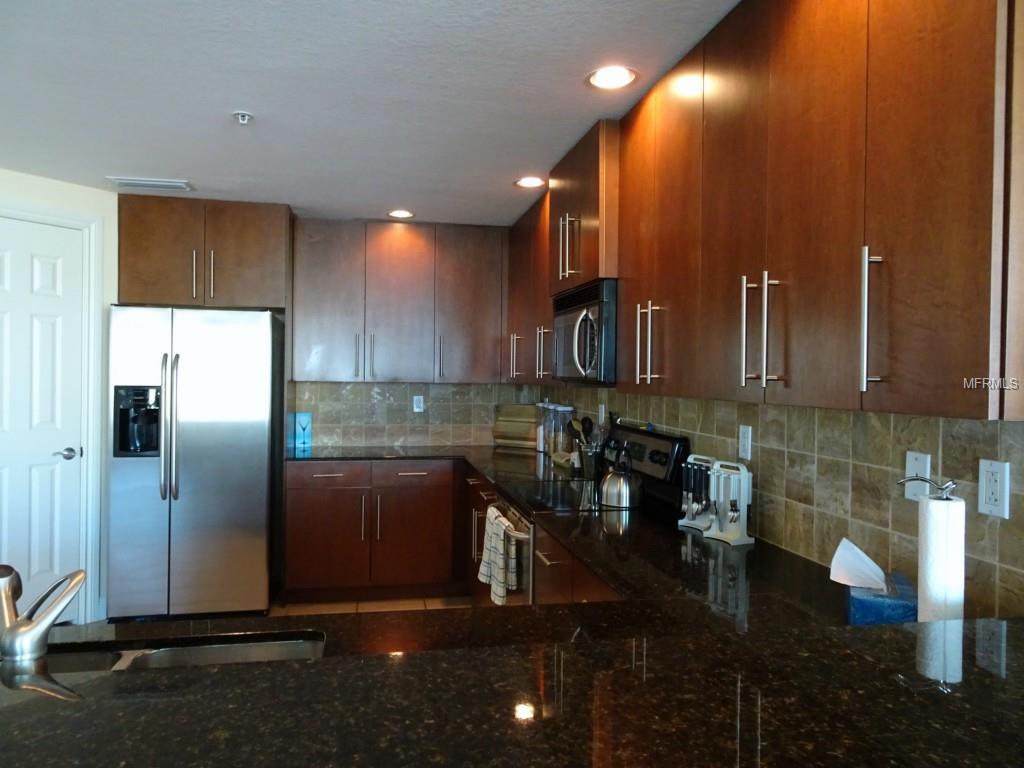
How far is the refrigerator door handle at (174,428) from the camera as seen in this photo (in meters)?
3.45

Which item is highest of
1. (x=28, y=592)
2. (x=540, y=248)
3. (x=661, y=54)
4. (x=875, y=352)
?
(x=661, y=54)

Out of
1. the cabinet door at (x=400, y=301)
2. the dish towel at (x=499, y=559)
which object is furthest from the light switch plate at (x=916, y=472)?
the cabinet door at (x=400, y=301)

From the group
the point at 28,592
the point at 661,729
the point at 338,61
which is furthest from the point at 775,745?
the point at 28,592

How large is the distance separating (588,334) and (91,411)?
2.68 metres

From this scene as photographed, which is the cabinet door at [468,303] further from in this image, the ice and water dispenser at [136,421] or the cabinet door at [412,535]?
the ice and water dispenser at [136,421]

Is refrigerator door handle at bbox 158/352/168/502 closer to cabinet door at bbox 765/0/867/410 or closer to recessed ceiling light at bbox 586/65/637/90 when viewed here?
recessed ceiling light at bbox 586/65/637/90

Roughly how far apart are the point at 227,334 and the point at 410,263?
1.21 meters

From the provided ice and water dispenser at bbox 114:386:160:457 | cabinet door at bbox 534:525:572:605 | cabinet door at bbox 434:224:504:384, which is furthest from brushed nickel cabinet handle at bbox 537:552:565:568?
ice and water dispenser at bbox 114:386:160:457

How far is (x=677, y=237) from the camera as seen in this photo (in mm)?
1942

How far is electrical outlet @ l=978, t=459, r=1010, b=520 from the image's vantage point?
1.28 meters

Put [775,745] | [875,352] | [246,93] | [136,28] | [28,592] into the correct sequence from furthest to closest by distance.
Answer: [28,592] < [246,93] < [136,28] < [875,352] < [775,745]

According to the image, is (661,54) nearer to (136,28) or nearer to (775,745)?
(136,28)

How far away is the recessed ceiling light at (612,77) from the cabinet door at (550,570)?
1.44 metres

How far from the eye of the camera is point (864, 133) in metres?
1.20
